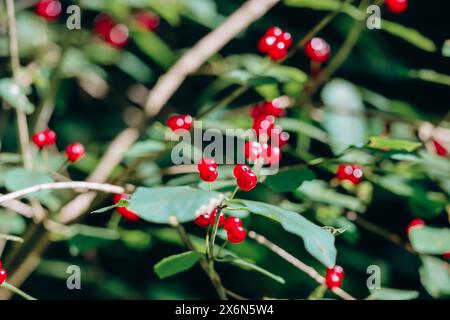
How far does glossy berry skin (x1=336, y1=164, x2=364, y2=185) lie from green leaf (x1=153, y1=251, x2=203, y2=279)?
1.48 feet

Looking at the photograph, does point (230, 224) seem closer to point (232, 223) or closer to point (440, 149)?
point (232, 223)

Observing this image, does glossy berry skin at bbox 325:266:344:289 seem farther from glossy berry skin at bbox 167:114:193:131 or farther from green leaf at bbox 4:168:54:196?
green leaf at bbox 4:168:54:196

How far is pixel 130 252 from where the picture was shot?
1.98 m

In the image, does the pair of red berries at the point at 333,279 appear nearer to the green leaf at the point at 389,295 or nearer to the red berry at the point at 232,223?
the green leaf at the point at 389,295

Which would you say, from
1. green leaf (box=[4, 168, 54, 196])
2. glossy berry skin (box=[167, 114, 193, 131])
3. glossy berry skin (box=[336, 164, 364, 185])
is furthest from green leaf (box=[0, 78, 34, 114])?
glossy berry skin (box=[336, 164, 364, 185])

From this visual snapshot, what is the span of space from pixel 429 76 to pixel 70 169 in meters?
1.31

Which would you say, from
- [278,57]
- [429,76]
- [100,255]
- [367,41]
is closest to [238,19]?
[278,57]

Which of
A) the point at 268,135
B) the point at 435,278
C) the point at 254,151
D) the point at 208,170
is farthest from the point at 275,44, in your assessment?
the point at 435,278

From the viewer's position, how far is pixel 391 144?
1.09 meters

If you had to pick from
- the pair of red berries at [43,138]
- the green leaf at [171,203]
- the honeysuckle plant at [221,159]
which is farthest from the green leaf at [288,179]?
the pair of red berries at [43,138]

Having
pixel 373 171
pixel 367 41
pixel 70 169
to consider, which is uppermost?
pixel 367 41

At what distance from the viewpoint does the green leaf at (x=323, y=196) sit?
133cm

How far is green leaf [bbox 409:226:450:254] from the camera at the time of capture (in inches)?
47.9

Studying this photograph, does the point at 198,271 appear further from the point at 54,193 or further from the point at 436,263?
the point at 436,263
